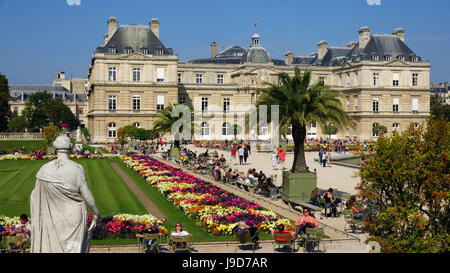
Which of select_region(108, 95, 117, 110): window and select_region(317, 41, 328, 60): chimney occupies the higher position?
select_region(317, 41, 328, 60): chimney

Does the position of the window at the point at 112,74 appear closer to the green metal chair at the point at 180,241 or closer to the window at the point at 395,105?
the window at the point at 395,105

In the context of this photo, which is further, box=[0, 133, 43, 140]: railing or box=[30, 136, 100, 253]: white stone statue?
box=[0, 133, 43, 140]: railing

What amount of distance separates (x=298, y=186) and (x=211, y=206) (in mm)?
5144

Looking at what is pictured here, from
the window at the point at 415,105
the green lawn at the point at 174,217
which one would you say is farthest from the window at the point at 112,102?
the window at the point at 415,105

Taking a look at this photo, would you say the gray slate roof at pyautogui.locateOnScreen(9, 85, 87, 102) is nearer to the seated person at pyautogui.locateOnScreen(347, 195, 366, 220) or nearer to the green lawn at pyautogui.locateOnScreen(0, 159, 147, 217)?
the green lawn at pyautogui.locateOnScreen(0, 159, 147, 217)

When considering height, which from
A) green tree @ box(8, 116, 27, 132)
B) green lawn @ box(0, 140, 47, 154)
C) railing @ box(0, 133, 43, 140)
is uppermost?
green tree @ box(8, 116, 27, 132)

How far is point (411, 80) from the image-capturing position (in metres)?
83.6

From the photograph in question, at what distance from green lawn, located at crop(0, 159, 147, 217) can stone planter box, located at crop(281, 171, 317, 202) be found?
6.62 metres

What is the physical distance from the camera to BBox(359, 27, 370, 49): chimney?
276 feet

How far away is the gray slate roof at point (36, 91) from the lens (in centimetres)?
11940

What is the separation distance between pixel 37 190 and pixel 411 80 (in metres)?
83.7

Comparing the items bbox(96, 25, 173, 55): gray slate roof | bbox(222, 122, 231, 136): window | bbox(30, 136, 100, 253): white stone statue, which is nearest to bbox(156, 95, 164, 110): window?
bbox(96, 25, 173, 55): gray slate roof

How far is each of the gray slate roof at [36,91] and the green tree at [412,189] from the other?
11657 centimetres

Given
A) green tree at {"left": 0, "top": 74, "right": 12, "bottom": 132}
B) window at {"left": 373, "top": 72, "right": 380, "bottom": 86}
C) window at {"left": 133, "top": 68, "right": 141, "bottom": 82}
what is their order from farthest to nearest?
window at {"left": 373, "top": 72, "right": 380, "bottom": 86} < window at {"left": 133, "top": 68, "right": 141, "bottom": 82} < green tree at {"left": 0, "top": 74, "right": 12, "bottom": 132}
